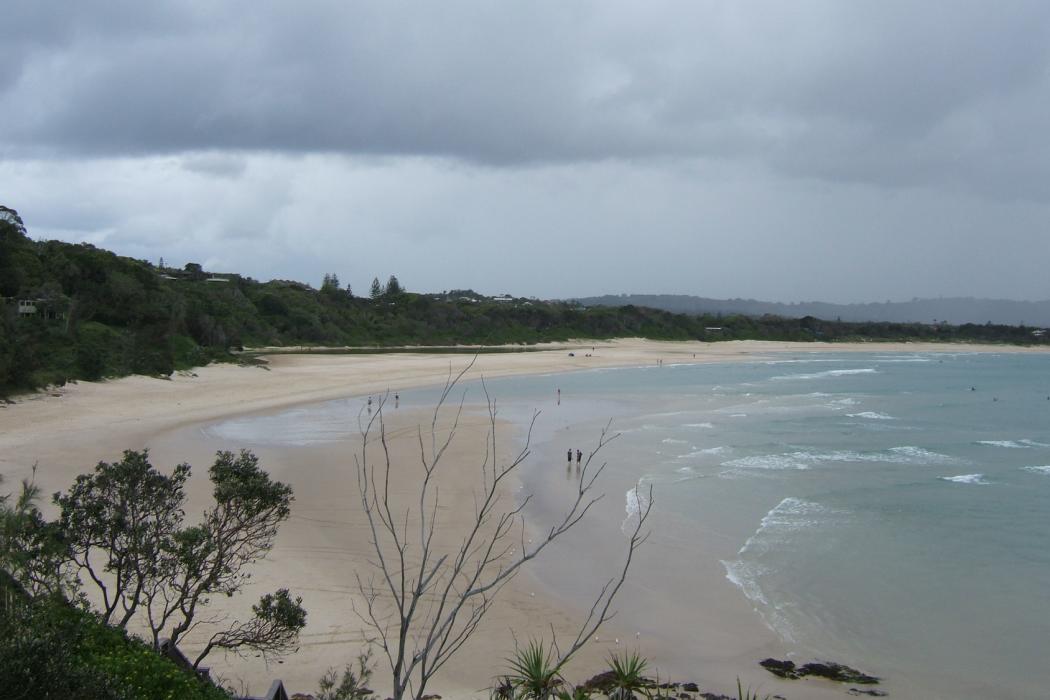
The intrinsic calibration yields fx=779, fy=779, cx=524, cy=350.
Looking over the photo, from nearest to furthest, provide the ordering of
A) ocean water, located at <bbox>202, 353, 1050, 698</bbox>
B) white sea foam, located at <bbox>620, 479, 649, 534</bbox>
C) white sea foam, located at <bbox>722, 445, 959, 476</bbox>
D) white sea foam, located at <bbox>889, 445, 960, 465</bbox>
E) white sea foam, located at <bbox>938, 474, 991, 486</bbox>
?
1. ocean water, located at <bbox>202, 353, 1050, 698</bbox>
2. white sea foam, located at <bbox>620, 479, 649, 534</bbox>
3. white sea foam, located at <bbox>938, 474, 991, 486</bbox>
4. white sea foam, located at <bbox>722, 445, 959, 476</bbox>
5. white sea foam, located at <bbox>889, 445, 960, 465</bbox>

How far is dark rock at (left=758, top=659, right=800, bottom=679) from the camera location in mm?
9273

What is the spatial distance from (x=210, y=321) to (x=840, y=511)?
42.1 metres

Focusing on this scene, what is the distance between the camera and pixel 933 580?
12.9 metres

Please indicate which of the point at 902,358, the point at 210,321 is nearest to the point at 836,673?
the point at 210,321

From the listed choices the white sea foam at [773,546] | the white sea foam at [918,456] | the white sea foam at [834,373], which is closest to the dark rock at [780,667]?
the white sea foam at [773,546]

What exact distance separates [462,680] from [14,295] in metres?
39.8

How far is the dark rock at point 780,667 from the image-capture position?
9273 mm

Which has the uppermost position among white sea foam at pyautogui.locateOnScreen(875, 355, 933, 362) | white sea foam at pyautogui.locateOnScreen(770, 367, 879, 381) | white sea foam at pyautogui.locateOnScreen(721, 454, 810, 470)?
white sea foam at pyautogui.locateOnScreen(875, 355, 933, 362)

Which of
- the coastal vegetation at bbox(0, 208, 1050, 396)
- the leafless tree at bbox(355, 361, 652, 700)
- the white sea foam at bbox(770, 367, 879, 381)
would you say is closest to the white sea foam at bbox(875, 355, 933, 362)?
the white sea foam at bbox(770, 367, 879, 381)

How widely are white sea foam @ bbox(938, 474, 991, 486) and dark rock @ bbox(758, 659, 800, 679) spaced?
13424 millimetres

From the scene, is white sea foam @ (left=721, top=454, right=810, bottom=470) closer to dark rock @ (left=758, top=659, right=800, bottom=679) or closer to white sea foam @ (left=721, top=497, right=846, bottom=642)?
white sea foam @ (left=721, top=497, right=846, bottom=642)

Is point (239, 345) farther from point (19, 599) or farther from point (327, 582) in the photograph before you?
point (19, 599)

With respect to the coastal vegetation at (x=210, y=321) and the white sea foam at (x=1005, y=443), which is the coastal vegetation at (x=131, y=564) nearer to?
the coastal vegetation at (x=210, y=321)

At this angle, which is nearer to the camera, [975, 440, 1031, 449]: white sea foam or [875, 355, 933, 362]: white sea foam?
[975, 440, 1031, 449]: white sea foam
